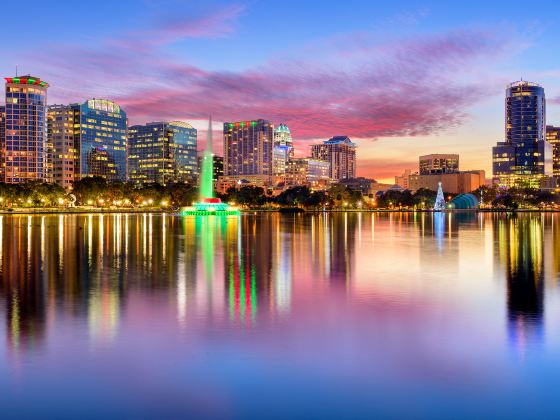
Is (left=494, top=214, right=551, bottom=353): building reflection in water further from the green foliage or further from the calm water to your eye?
the green foliage

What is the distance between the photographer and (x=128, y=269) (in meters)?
32.2

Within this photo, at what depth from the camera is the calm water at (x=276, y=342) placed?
12180 millimetres

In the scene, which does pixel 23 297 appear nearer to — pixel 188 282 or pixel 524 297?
pixel 188 282

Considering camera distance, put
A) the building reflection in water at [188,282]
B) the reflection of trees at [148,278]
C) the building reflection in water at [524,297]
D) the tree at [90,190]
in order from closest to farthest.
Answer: the building reflection in water at [524,297] < the building reflection in water at [188,282] < the reflection of trees at [148,278] < the tree at [90,190]

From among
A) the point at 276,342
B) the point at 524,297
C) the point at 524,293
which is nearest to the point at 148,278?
the point at 276,342

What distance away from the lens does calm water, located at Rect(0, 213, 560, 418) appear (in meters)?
12.2

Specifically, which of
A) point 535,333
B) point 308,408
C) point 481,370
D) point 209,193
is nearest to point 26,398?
point 308,408

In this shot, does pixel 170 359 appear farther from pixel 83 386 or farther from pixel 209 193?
pixel 209 193

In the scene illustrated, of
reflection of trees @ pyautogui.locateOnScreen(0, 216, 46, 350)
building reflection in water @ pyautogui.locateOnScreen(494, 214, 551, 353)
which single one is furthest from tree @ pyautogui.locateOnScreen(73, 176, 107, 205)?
building reflection in water @ pyautogui.locateOnScreen(494, 214, 551, 353)

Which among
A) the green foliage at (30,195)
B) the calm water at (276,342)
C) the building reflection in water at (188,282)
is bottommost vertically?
the calm water at (276,342)

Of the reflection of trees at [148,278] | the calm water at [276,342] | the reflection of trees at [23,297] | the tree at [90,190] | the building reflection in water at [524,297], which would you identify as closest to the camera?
the calm water at [276,342]

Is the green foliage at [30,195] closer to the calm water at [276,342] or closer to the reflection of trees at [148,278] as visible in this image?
the reflection of trees at [148,278]

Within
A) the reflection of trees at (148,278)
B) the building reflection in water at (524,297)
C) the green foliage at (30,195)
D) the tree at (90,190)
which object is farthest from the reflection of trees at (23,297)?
the tree at (90,190)

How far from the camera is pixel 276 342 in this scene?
54.3ft
